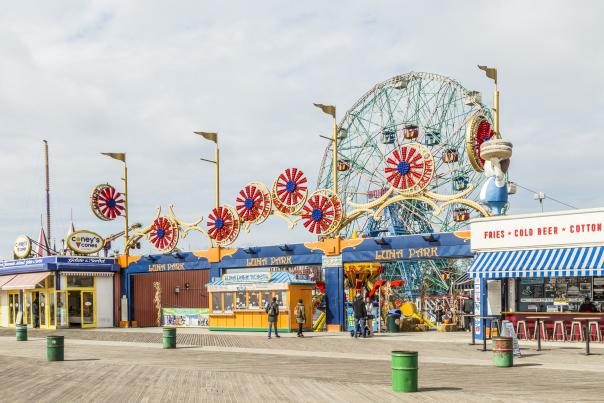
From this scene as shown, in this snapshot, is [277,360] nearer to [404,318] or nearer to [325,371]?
[325,371]

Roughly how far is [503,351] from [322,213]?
62.6ft

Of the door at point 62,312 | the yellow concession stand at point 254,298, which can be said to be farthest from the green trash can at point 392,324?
the door at point 62,312

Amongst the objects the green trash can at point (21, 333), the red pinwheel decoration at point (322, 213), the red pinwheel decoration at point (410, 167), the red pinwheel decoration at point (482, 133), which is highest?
the red pinwheel decoration at point (482, 133)

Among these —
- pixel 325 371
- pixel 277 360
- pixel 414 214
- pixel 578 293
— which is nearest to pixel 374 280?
pixel 578 293

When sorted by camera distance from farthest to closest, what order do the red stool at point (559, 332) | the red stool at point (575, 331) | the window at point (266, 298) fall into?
the window at point (266, 298)
the red stool at point (559, 332)
the red stool at point (575, 331)

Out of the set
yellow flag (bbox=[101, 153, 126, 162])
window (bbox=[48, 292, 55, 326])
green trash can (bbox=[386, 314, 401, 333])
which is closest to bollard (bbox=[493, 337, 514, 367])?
green trash can (bbox=[386, 314, 401, 333])

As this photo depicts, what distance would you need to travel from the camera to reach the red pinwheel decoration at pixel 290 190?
3912 centimetres

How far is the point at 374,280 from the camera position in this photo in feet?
121

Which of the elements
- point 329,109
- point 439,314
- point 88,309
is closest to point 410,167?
point 329,109

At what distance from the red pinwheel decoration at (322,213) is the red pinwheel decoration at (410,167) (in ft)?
12.2

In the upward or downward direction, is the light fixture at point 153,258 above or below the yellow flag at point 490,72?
below

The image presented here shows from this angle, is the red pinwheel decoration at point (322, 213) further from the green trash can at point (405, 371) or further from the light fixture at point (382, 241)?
the green trash can at point (405, 371)

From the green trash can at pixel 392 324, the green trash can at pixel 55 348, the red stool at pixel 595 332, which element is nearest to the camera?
the green trash can at pixel 55 348

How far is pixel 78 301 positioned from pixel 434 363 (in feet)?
98.4
